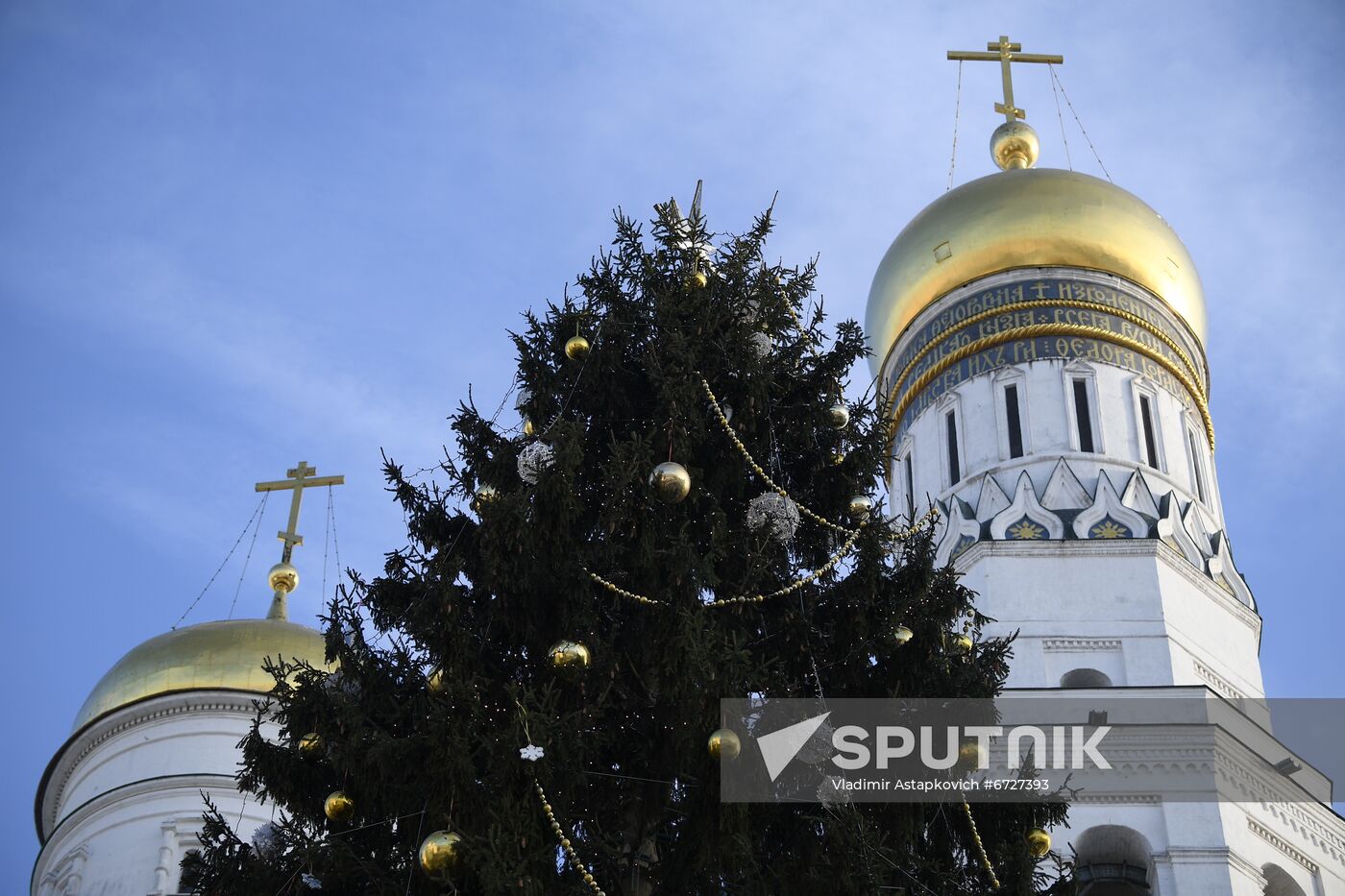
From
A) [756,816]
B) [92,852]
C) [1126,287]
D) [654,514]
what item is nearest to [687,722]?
[756,816]

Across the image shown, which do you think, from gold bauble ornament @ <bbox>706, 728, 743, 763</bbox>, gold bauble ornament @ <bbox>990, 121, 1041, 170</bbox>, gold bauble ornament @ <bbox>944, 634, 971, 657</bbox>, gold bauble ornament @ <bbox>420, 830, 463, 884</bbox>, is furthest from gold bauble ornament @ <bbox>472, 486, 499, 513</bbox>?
gold bauble ornament @ <bbox>990, 121, 1041, 170</bbox>

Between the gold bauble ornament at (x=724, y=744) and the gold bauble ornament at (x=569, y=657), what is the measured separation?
61 centimetres

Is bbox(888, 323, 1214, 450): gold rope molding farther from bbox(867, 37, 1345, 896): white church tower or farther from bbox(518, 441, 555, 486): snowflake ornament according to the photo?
bbox(518, 441, 555, 486): snowflake ornament

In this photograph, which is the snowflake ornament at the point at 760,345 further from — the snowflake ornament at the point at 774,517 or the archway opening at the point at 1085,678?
the archway opening at the point at 1085,678

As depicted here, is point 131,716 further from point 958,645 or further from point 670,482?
point 958,645

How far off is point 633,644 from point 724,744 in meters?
0.86

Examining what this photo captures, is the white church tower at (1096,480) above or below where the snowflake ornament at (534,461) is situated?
above

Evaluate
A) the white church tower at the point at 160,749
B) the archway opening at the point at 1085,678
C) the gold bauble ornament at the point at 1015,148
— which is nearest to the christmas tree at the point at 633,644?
the archway opening at the point at 1085,678

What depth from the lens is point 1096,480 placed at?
18.2 meters

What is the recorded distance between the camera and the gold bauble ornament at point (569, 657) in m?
7.35

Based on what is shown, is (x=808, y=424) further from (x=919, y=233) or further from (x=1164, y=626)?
(x=919, y=233)

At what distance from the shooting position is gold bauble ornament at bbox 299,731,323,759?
763 centimetres

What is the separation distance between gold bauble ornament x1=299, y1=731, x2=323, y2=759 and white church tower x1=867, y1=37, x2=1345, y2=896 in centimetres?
789

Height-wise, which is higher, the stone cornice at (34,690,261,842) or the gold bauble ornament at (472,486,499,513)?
the stone cornice at (34,690,261,842)
